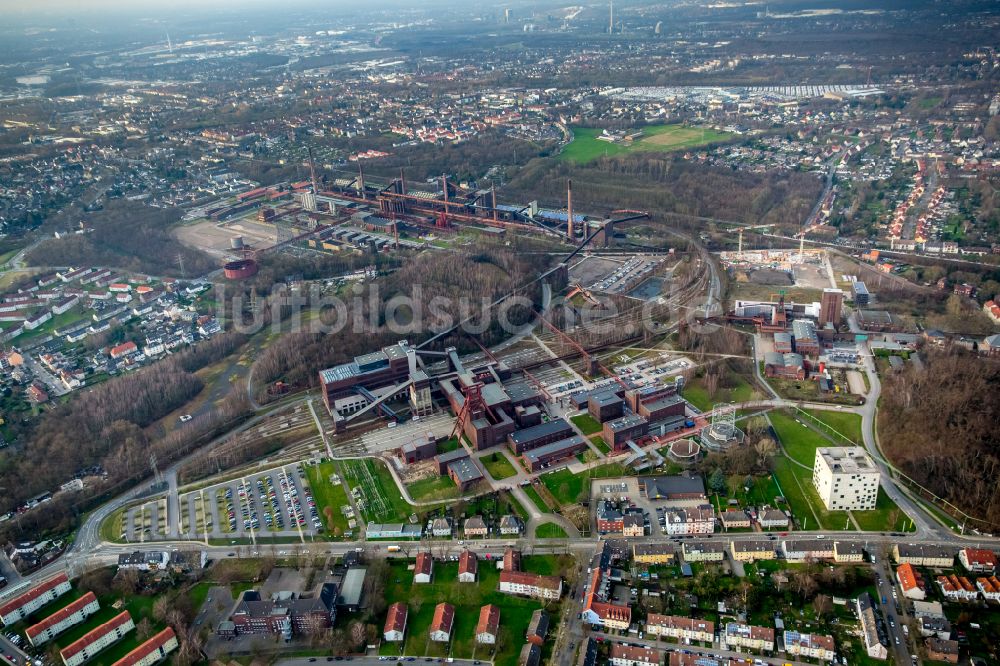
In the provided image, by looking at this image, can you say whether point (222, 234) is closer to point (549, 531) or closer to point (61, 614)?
point (61, 614)

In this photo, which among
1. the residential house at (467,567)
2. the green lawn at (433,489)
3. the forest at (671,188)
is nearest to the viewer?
the residential house at (467,567)

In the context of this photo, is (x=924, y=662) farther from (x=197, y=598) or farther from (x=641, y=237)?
(x=641, y=237)

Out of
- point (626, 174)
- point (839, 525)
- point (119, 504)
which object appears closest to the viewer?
point (839, 525)

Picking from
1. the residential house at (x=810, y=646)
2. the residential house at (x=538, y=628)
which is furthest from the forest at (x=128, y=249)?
the residential house at (x=810, y=646)

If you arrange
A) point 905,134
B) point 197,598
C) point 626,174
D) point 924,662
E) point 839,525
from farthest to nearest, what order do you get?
point 905,134 → point 626,174 → point 839,525 → point 197,598 → point 924,662

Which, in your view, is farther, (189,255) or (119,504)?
(189,255)

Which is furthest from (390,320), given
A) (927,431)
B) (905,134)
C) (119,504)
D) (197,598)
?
(905,134)

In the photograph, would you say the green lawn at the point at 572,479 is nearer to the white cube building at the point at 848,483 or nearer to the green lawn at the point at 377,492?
the green lawn at the point at 377,492
